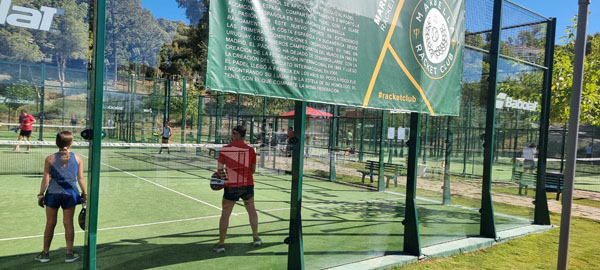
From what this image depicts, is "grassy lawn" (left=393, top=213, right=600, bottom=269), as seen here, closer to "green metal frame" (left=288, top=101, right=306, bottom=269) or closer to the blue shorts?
"green metal frame" (left=288, top=101, right=306, bottom=269)

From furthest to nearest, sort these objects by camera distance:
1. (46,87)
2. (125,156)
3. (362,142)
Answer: (362,142), (125,156), (46,87)

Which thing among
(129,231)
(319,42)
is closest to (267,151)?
(319,42)

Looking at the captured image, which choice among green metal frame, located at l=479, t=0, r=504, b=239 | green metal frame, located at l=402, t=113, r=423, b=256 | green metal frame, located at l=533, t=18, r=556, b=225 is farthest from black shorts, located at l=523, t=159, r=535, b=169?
green metal frame, located at l=402, t=113, r=423, b=256

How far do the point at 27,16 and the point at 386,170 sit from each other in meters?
8.65

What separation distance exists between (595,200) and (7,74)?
48.9 feet

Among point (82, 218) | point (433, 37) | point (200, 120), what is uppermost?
point (433, 37)

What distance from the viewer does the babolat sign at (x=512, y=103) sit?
292 inches

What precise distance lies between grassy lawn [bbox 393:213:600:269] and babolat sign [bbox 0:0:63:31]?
4.66 m

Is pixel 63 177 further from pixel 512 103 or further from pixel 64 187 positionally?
pixel 512 103

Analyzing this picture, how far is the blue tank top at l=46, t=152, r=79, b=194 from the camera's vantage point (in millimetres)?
3398

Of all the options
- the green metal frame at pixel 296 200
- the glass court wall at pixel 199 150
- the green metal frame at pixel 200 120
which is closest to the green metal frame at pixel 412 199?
the glass court wall at pixel 199 150

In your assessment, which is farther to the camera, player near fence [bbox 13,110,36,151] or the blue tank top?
the blue tank top

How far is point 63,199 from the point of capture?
344 cm

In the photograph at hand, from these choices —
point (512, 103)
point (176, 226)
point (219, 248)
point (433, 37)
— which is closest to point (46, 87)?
point (176, 226)
